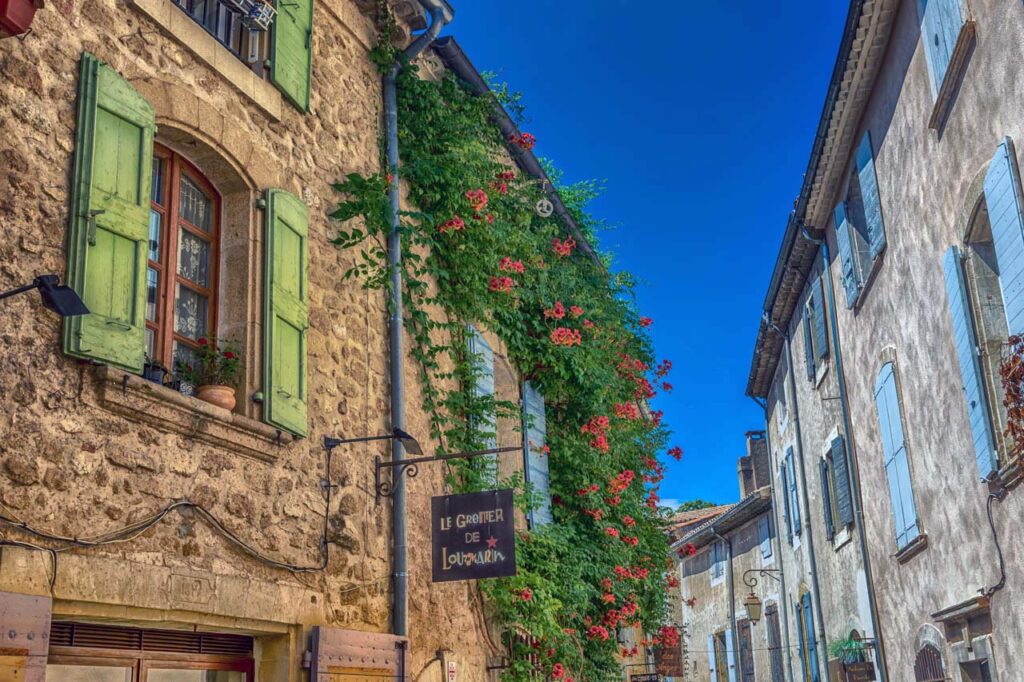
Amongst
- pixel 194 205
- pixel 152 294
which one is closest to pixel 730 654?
pixel 194 205

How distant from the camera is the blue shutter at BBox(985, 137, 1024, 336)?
6.25m

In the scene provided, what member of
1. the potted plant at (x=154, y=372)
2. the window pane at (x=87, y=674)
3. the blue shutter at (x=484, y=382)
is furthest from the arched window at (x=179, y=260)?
the blue shutter at (x=484, y=382)

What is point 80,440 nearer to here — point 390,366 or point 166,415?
point 166,415

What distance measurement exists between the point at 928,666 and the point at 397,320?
19.1 ft

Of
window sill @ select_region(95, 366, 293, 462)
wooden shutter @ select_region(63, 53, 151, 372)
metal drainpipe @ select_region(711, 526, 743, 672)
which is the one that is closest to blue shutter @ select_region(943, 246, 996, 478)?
window sill @ select_region(95, 366, 293, 462)

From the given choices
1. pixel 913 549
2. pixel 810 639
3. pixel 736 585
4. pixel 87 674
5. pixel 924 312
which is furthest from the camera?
pixel 736 585

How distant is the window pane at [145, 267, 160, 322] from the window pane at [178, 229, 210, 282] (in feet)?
0.79

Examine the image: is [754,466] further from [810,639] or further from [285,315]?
[285,315]

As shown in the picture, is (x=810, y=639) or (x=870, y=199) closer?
(x=870, y=199)

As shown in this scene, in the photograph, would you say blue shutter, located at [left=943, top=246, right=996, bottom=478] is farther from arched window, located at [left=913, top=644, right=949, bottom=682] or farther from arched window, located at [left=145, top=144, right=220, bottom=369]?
arched window, located at [left=145, top=144, right=220, bottom=369]

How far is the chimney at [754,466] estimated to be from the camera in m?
24.4

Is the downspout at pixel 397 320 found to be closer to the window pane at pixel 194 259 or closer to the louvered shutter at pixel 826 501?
the window pane at pixel 194 259

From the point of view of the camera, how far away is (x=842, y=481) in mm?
12328

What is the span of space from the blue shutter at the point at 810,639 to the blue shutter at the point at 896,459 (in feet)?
17.8
